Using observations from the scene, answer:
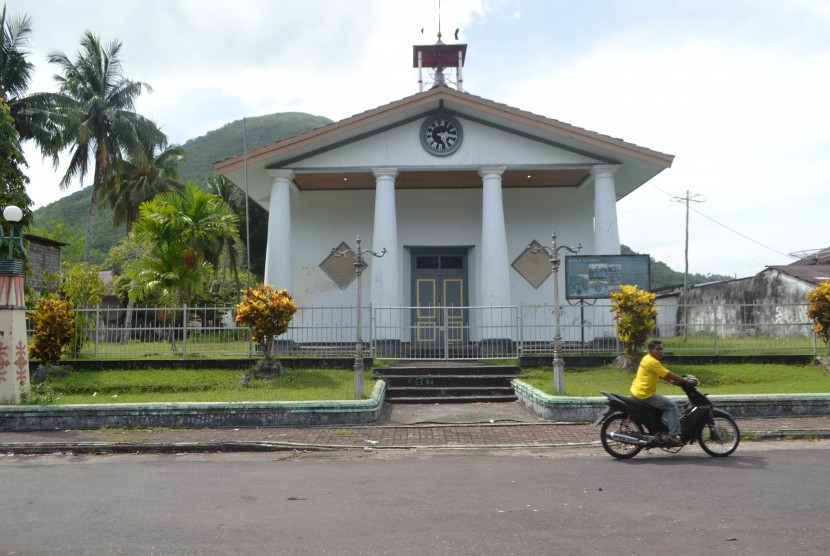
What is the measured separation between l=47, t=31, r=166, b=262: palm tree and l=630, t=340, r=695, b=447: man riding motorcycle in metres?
30.4

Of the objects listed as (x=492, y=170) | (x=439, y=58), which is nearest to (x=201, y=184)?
(x=439, y=58)

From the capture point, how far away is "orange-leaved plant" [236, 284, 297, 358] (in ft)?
45.8

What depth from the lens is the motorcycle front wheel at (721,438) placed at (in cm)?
839

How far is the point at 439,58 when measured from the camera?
25.3 meters

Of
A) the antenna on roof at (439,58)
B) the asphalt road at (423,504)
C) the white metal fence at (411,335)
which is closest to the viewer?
the asphalt road at (423,504)

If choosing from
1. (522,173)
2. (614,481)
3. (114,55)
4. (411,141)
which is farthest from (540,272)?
(114,55)

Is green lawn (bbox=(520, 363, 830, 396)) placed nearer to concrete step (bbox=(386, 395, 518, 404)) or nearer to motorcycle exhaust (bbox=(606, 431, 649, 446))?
concrete step (bbox=(386, 395, 518, 404))

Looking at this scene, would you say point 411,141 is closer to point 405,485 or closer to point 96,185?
point 405,485

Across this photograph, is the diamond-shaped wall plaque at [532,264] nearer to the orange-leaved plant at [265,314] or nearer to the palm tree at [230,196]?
the orange-leaved plant at [265,314]

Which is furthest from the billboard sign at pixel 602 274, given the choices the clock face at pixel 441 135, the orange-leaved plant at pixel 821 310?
the clock face at pixel 441 135

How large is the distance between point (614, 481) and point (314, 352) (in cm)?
995

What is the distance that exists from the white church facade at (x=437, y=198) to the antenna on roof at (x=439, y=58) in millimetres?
6371

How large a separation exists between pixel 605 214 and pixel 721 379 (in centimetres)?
590

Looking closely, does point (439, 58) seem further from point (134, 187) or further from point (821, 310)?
point (134, 187)
